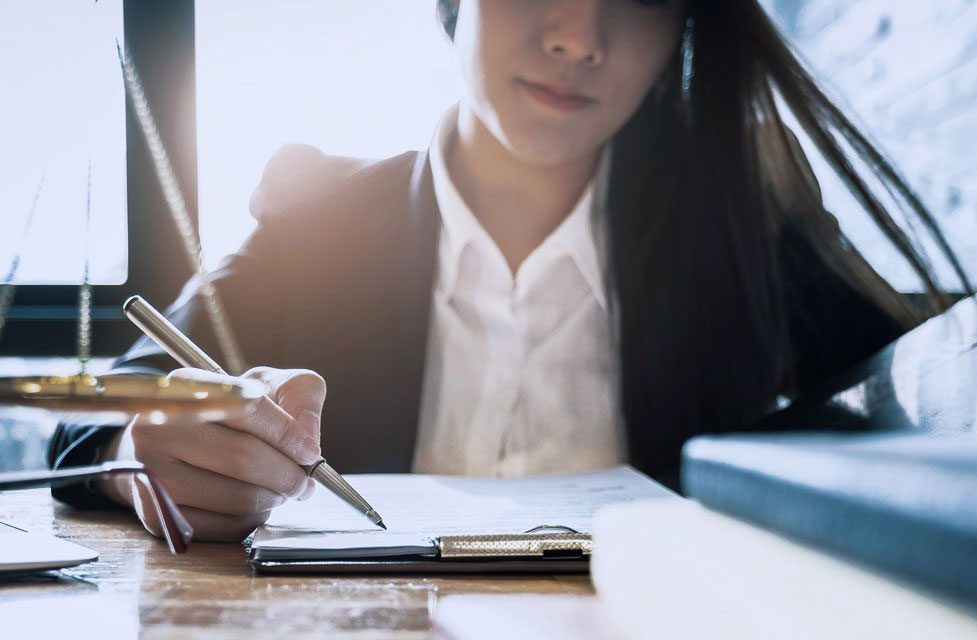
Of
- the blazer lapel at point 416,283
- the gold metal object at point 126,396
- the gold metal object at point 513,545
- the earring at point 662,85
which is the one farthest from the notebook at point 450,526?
the earring at point 662,85

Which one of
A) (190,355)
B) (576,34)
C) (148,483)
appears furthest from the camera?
(576,34)

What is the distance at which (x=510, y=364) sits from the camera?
2.99 ft

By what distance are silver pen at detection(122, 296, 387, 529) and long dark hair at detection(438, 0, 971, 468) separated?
55 centimetres

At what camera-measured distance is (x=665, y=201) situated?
92 centimetres

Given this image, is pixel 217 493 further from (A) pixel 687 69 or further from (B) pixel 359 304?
(A) pixel 687 69

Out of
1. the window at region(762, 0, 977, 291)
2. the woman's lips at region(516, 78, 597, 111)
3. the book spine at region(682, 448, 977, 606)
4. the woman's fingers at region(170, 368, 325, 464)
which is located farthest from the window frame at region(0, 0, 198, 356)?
the book spine at region(682, 448, 977, 606)

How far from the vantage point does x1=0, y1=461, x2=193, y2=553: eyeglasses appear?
10.5 inches

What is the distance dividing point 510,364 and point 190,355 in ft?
1.83

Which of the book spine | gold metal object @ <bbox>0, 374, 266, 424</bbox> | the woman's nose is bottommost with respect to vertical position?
the book spine

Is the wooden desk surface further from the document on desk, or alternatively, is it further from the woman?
the woman

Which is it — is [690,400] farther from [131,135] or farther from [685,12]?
[131,135]

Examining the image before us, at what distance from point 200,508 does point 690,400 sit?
63cm

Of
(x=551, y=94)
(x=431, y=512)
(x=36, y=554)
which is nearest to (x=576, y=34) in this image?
(x=551, y=94)

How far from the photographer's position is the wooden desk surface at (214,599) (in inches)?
9.0
